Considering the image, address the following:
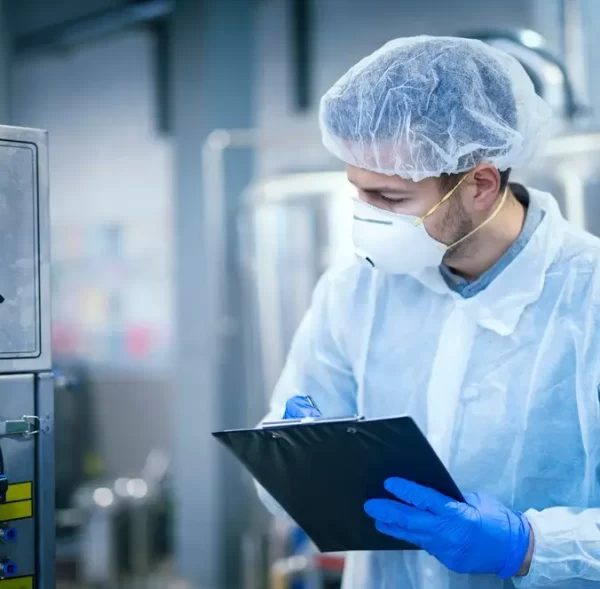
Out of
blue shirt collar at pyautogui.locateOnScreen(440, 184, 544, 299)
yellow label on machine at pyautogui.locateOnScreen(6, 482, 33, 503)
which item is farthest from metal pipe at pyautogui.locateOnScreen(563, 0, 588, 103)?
yellow label on machine at pyautogui.locateOnScreen(6, 482, 33, 503)

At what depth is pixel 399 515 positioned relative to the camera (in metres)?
1.07

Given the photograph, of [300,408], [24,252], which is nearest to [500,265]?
[300,408]

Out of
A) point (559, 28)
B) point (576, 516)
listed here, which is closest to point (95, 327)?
point (559, 28)

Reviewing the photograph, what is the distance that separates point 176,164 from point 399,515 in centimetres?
252

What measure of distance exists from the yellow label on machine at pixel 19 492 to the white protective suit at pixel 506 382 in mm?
393

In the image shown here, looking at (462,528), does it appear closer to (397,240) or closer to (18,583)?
(397,240)

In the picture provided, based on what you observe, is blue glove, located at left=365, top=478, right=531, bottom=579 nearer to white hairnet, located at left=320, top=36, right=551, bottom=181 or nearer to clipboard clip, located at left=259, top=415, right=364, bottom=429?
clipboard clip, located at left=259, top=415, right=364, bottom=429

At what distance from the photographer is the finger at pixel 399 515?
1.05m

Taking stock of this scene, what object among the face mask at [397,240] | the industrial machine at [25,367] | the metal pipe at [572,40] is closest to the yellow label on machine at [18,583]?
the industrial machine at [25,367]

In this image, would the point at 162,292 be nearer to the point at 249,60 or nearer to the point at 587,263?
the point at 249,60

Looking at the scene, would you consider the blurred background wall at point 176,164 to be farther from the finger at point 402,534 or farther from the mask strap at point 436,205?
the finger at point 402,534

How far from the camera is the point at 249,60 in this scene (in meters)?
3.39

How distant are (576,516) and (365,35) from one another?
257 cm

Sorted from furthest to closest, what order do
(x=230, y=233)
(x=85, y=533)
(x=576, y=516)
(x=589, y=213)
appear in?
1. (x=85, y=533)
2. (x=230, y=233)
3. (x=589, y=213)
4. (x=576, y=516)
